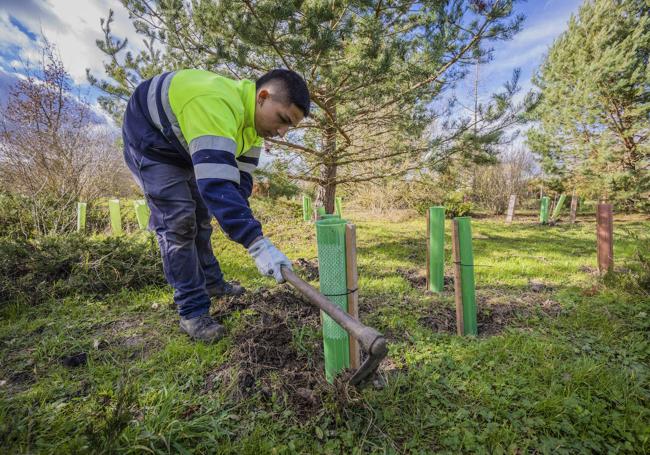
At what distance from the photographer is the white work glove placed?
1472 mm

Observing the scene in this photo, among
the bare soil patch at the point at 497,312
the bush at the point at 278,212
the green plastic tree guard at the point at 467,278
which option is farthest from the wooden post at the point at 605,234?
the bush at the point at 278,212

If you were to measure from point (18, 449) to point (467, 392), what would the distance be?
1.83 meters

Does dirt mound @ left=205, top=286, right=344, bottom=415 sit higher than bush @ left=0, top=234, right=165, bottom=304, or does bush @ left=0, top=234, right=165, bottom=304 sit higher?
bush @ left=0, top=234, right=165, bottom=304

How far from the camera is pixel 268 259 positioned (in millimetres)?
1486

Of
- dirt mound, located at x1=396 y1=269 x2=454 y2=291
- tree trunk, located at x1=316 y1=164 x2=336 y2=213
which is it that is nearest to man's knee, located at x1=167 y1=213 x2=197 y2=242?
dirt mound, located at x1=396 y1=269 x2=454 y2=291

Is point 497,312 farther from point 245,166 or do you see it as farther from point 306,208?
point 306,208

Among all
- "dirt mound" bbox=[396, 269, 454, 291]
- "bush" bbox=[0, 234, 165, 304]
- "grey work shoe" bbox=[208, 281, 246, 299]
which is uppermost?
"bush" bbox=[0, 234, 165, 304]

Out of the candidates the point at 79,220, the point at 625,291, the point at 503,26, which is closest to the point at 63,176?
the point at 79,220

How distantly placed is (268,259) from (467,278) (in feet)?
5.08

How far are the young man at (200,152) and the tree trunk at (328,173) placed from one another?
102 inches

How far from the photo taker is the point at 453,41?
148 inches

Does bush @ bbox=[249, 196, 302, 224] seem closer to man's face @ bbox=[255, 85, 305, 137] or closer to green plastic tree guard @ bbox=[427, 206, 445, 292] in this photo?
green plastic tree guard @ bbox=[427, 206, 445, 292]

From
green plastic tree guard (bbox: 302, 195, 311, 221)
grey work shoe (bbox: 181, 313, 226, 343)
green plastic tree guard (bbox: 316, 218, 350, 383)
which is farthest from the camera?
green plastic tree guard (bbox: 302, 195, 311, 221)

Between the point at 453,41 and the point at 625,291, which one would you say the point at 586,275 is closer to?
the point at 625,291
